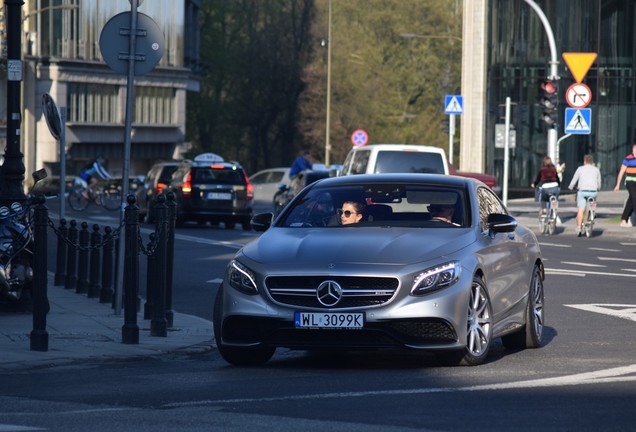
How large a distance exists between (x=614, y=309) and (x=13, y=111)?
638 centimetres

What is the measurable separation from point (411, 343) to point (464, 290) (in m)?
0.53

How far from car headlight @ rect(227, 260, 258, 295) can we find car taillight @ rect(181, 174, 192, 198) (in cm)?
2548

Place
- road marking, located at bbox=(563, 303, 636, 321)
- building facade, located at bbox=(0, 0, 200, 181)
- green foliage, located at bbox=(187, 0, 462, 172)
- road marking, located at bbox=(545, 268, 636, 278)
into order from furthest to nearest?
green foliage, located at bbox=(187, 0, 462, 172)
building facade, located at bbox=(0, 0, 200, 181)
road marking, located at bbox=(545, 268, 636, 278)
road marking, located at bbox=(563, 303, 636, 321)

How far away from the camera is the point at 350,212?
464 inches

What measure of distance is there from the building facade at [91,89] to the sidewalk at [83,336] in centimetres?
4910

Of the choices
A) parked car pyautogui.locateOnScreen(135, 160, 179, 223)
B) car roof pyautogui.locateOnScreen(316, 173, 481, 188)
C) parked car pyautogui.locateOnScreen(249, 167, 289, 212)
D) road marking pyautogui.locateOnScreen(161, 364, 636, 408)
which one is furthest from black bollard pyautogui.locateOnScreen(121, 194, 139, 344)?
parked car pyautogui.locateOnScreen(249, 167, 289, 212)

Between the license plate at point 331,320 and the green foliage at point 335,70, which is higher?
the green foliage at point 335,70

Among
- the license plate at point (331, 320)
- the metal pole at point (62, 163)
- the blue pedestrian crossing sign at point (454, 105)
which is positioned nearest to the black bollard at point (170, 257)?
the license plate at point (331, 320)

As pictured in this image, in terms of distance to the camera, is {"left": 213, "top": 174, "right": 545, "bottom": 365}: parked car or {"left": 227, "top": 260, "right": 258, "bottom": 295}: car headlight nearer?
{"left": 213, "top": 174, "right": 545, "bottom": 365}: parked car

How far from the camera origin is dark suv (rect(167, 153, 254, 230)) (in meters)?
36.3

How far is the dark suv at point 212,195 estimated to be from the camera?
3631cm

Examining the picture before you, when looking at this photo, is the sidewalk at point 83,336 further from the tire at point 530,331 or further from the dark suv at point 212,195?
the dark suv at point 212,195

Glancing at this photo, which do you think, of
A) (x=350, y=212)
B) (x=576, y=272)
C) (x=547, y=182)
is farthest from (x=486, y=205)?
(x=547, y=182)

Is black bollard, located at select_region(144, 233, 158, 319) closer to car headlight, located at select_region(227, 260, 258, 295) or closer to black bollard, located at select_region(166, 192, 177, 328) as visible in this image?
black bollard, located at select_region(166, 192, 177, 328)
